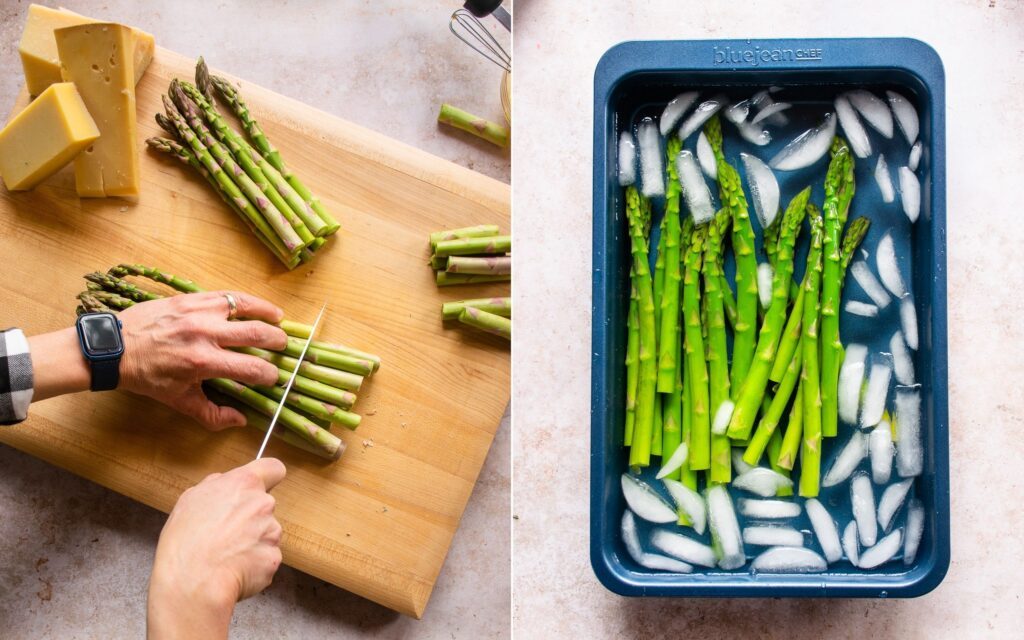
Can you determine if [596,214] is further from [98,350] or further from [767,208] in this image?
[98,350]

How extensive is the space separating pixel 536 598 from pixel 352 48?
58.0 inches

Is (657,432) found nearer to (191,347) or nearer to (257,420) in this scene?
(257,420)

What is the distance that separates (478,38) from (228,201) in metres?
0.75

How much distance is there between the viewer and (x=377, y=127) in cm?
228

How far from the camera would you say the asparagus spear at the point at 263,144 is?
2164 mm

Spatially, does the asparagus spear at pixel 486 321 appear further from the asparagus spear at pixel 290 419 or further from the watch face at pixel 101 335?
the watch face at pixel 101 335

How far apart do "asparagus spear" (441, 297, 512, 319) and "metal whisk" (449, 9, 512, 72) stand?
581mm

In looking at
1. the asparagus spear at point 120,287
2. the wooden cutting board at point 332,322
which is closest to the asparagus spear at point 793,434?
the wooden cutting board at point 332,322

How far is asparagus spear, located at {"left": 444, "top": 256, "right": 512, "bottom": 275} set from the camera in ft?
6.93

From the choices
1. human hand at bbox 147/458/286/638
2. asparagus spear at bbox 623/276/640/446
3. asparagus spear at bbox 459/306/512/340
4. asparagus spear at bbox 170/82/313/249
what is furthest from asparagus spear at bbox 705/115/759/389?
human hand at bbox 147/458/286/638

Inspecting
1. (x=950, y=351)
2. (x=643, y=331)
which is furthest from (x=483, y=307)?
(x=950, y=351)

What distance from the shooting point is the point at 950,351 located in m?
1.93

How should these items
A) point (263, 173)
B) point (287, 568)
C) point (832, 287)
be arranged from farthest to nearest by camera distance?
point (287, 568)
point (263, 173)
point (832, 287)

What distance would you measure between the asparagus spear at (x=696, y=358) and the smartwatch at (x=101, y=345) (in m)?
1.31
